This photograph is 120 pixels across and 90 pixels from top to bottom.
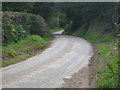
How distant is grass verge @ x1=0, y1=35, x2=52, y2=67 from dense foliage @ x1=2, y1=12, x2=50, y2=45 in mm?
760

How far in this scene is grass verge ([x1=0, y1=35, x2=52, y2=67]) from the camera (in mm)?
15941

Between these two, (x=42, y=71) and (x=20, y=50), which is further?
(x=20, y=50)

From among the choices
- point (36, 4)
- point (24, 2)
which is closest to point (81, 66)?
point (24, 2)

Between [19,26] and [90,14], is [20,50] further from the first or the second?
[90,14]

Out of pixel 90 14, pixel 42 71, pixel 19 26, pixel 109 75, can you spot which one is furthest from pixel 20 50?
pixel 90 14

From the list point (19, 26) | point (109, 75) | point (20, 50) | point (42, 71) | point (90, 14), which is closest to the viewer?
point (109, 75)

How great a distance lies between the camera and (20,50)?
61.6 feet

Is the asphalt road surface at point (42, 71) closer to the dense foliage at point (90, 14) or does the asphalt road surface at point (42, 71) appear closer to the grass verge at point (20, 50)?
the grass verge at point (20, 50)

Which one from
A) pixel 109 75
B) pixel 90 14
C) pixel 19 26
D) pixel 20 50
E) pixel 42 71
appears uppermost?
pixel 109 75

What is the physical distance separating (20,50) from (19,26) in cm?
533

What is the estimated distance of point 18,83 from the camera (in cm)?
1069

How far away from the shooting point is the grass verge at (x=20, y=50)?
15941 millimetres

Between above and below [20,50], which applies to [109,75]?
above

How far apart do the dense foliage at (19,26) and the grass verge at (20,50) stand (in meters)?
0.76
